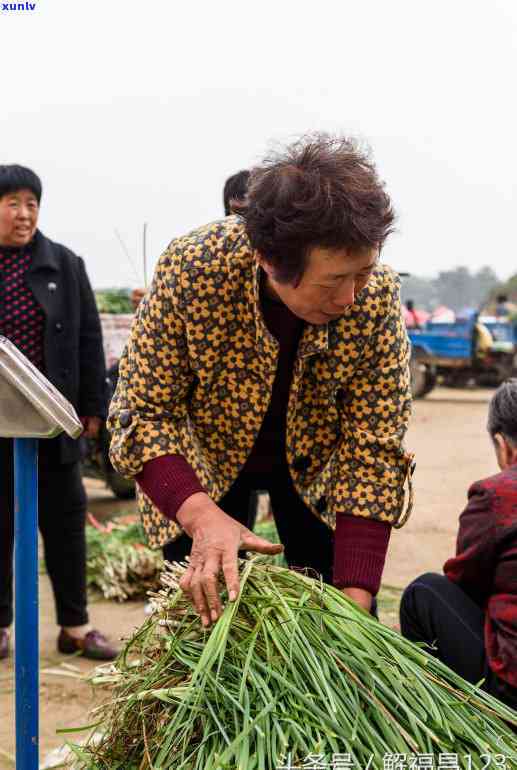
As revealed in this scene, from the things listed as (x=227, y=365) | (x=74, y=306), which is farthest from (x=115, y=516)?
(x=227, y=365)

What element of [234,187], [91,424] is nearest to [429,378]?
[91,424]

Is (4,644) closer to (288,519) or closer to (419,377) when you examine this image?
(288,519)

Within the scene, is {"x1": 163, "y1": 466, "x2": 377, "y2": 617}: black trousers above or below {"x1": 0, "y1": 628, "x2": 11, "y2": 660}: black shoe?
above

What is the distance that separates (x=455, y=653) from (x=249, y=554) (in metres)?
0.90

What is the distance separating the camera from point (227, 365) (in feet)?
6.40

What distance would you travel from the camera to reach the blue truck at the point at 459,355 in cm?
1396

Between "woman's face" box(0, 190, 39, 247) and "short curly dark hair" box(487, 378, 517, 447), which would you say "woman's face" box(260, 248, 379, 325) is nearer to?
"short curly dark hair" box(487, 378, 517, 447)

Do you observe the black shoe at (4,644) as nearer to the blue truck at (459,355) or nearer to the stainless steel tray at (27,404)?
the stainless steel tray at (27,404)

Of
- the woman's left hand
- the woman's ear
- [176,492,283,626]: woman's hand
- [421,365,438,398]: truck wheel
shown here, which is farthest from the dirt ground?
[421,365,438,398]: truck wheel

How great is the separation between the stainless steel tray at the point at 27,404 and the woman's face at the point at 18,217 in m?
1.63

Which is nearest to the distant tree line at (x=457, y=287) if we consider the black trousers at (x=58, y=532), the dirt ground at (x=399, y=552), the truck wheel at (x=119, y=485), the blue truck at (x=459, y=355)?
the blue truck at (x=459, y=355)

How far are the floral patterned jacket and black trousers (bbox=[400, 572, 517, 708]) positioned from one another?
1.59ft

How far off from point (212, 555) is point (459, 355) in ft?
44.3

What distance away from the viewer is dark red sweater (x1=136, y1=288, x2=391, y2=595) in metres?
1.83
